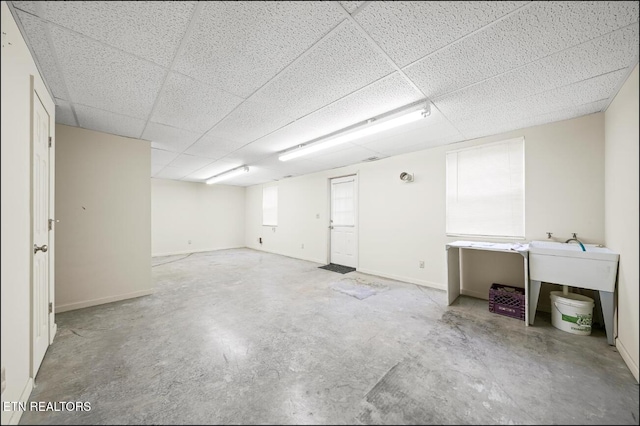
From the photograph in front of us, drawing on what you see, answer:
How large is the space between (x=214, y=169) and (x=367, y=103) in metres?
4.73

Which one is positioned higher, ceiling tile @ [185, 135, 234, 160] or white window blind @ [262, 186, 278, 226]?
ceiling tile @ [185, 135, 234, 160]

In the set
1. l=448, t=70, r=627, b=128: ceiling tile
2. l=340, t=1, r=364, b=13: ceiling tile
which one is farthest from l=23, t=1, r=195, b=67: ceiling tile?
l=448, t=70, r=627, b=128: ceiling tile

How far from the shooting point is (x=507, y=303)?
290 centimetres

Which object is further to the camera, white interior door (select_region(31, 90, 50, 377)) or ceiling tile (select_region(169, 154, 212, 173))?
ceiling tile (select_region(169, 154, 212, 173))

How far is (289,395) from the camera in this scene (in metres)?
1.62

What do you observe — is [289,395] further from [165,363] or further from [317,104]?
[317,104]

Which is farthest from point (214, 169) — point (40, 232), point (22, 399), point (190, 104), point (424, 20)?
point (424, 20)

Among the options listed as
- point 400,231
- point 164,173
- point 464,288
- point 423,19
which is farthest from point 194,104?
point 164,173

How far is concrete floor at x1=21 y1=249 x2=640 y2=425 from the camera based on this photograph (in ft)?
4.86

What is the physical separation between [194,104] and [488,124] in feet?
11.7

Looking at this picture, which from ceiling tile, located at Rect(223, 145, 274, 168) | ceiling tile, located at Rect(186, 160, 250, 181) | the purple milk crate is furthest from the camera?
ceiling tile, located at Rect(186, 160, 250, 181)

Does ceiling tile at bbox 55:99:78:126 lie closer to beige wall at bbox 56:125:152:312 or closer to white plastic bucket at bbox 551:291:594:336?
beige wall at bbox 56:125:152:312

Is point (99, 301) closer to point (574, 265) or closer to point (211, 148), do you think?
point (211, 148)

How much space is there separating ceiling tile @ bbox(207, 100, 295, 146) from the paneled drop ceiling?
24 millimetres
